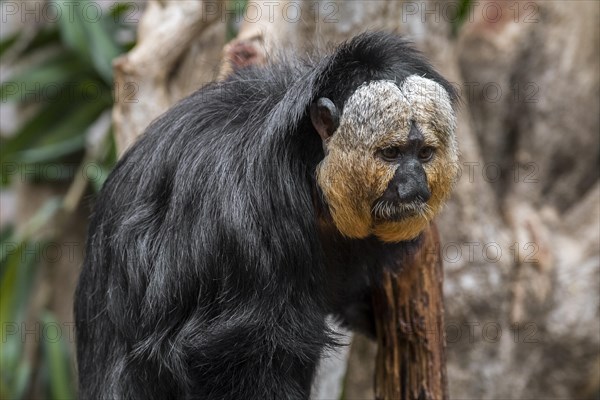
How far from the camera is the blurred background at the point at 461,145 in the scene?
177 inches

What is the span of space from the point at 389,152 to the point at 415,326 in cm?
90

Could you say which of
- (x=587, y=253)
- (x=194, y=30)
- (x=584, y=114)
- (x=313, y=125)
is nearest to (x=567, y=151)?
(x=584, y=114)

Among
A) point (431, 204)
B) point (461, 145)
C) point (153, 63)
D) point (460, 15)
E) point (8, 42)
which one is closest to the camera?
point (431, 204)

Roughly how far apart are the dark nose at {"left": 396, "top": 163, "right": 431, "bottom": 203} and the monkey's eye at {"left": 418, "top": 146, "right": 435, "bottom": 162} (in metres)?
0.04

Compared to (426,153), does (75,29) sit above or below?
above

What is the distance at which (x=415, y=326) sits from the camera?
3613 mm

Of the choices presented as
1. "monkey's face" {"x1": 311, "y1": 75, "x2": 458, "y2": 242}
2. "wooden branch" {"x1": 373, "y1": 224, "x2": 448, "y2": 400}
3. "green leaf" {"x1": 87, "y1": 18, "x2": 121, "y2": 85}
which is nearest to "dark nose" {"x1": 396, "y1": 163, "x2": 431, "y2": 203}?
"monkey's face" {"x1": 311, "y1": 75, "x2": 458, "y2": 242}

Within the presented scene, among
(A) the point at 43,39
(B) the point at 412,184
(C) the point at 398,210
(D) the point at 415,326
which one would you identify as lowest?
(D) the point at 415,326

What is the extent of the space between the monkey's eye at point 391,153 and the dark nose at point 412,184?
0.05 metres

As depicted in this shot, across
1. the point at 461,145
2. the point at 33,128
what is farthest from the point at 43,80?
the point at 461,145

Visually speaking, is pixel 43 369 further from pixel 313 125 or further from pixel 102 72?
pixel 313 125

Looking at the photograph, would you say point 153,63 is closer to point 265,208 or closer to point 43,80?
point 265,208

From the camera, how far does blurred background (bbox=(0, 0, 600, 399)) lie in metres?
4.48

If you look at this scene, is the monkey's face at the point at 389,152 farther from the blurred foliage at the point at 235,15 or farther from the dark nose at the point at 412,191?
the blurred foliage at the point at 235,15
